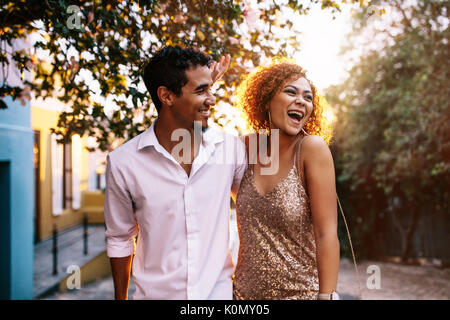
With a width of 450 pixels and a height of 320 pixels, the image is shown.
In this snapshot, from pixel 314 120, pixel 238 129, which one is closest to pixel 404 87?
pixel 238 129

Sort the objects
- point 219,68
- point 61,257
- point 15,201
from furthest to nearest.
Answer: point 61,257
point 15,201
point 219,68

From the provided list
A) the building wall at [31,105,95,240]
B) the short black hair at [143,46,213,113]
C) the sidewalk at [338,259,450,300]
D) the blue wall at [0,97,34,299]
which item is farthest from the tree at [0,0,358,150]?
the building wall at [31,105,95,240]

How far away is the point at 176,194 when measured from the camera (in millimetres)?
2189

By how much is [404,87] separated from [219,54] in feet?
29.9

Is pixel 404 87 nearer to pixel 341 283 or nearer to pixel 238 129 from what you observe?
pixel 341 283

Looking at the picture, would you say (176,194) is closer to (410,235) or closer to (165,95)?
(165,95)

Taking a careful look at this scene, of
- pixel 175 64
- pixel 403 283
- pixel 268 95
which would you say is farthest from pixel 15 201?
pixel 403 283

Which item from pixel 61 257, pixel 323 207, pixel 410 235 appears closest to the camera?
pixel 323 207

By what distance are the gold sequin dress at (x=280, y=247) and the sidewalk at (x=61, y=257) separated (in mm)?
6636

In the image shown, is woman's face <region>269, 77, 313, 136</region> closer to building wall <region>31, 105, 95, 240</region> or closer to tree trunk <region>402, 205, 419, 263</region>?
building wall <region>31, 105, 95, 240</region>

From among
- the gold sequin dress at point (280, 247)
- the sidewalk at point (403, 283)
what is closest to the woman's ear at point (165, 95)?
the gold sequin dress at point (280, 247)

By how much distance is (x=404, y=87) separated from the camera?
10.9m

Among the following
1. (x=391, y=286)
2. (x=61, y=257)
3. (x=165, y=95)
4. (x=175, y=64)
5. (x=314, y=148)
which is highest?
(x=175, y=64)

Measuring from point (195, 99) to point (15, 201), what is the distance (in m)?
5.68
